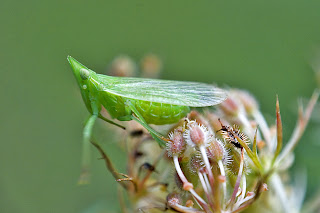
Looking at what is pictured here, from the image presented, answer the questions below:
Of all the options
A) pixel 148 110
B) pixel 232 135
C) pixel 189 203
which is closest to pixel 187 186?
pixel 189 203

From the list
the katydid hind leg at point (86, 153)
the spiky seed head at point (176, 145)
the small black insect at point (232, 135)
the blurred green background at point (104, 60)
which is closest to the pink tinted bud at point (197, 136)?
the spiky seed head at point (176, 145)

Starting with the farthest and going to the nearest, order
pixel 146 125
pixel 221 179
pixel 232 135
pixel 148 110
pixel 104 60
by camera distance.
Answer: pixel 104 60, pixel 148 110, pixel 146 125, pixel 232 135, pixel 221 179

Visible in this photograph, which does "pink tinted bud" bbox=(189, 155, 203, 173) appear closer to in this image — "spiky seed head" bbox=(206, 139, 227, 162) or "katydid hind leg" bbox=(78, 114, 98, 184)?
"spiky seed head" bbox=(206, 139, 227, 162)

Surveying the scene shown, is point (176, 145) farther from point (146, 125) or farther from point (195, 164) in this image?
point (146, 125)

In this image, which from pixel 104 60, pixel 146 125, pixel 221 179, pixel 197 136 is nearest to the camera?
pixel 221 179

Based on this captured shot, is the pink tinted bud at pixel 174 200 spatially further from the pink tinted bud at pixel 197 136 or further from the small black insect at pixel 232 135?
the small black insect at pixel 232 135

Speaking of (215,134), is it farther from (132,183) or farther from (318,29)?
(318,29)
